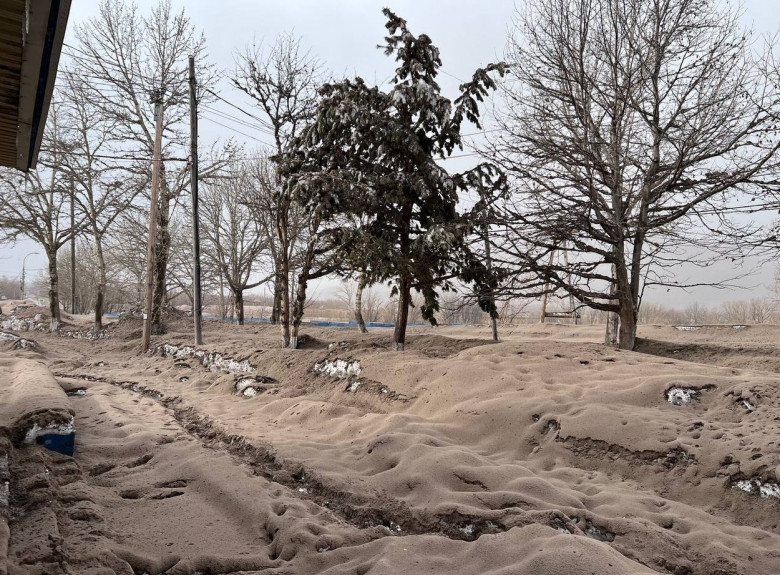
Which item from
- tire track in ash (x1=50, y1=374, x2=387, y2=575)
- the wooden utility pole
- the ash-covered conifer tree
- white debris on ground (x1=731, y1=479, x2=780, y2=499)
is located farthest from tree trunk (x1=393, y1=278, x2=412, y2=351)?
the wooden utility pole

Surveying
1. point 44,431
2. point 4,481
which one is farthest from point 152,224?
point 4,481

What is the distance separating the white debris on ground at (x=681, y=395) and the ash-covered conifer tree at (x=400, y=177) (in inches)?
149

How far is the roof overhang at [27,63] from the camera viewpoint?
3.35 meters

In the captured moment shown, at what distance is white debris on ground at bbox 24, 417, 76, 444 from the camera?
4.70 metres

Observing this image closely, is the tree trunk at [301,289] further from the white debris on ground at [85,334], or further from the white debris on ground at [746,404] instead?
the white debris on ground at [85,334]

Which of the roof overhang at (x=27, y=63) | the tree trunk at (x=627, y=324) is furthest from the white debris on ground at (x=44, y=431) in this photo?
the tree trunk at (x=627, y=324)

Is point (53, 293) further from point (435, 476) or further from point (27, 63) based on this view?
point (435, 476)

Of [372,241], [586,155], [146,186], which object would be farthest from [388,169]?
[146,186]

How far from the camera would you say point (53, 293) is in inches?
829

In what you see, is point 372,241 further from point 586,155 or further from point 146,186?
point 146,186

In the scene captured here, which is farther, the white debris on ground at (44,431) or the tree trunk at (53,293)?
the tree trunk at (53,293)

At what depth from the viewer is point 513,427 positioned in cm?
556

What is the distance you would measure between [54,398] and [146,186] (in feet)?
55.8

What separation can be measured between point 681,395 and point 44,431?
6.84 metres
